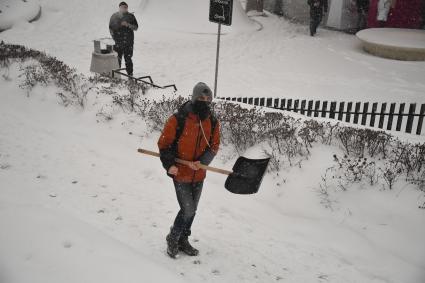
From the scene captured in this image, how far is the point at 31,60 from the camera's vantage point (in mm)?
9758

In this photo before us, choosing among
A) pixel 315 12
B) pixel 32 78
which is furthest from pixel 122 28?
pixel 315 12

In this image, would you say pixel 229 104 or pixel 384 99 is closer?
pixel 229 104

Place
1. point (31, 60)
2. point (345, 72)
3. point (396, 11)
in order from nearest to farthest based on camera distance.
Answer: point (31, 60) → point (345, 72) → point (396, 11)

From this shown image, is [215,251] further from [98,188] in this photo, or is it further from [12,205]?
[12,205]

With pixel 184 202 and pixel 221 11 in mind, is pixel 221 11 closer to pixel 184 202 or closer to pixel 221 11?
pixel 221 11

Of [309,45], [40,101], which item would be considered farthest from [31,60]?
[309,45]

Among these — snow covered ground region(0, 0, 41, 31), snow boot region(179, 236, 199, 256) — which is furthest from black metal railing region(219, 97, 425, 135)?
snow covered ground region(0, 0, 41, 31)

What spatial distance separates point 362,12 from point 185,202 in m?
16.7

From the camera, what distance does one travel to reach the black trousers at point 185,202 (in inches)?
166

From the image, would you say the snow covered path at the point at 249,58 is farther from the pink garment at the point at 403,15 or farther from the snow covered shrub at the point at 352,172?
the snow covered shrub at the point at 352,172

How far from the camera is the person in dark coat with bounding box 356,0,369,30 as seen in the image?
1792cm

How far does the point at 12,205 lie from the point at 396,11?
17.2 metres

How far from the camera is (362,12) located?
18.1 meters

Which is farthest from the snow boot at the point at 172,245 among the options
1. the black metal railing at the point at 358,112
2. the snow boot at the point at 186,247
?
the black metal railing at the point at 358,112
